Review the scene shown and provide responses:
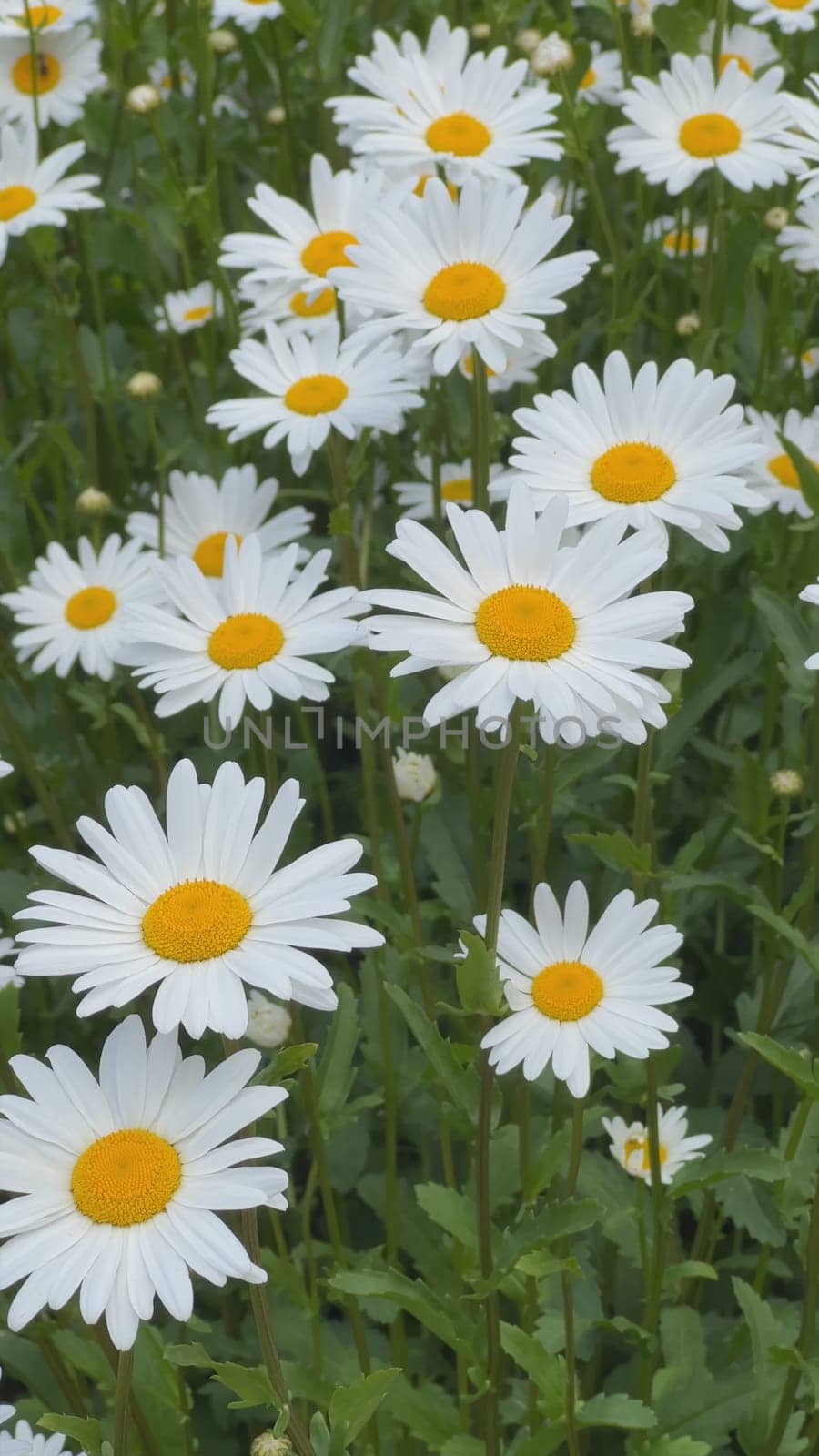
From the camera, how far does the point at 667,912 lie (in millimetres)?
2154

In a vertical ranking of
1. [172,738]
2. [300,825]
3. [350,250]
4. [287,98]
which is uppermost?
[287,98]

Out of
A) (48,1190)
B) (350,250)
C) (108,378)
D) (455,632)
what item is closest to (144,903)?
(48,1190)

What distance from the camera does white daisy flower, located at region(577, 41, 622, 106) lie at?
3.57 meters

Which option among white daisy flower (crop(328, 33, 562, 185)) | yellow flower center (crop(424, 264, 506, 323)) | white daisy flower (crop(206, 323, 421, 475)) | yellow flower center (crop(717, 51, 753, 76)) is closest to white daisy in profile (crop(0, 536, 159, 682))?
white daisy flower (crop(206, 323, 421, 475))

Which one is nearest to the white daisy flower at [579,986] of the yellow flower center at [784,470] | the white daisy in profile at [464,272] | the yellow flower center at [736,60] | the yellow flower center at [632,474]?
the yellow flower center at [632,474]

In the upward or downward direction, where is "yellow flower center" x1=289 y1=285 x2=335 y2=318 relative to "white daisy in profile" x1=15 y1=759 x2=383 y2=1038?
upward

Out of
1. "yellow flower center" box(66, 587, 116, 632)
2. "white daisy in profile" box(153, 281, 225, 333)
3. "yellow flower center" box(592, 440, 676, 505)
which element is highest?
"white daisy in profile" box(153, 281, 225, 333)

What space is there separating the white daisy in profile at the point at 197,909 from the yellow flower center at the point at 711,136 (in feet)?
6.00

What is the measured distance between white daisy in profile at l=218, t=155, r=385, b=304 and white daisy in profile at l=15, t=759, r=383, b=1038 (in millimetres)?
1479

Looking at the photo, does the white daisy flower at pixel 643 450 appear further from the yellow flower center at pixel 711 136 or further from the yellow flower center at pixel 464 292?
the yellow flower center at pixel 711 136

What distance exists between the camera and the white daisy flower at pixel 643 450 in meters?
1.90

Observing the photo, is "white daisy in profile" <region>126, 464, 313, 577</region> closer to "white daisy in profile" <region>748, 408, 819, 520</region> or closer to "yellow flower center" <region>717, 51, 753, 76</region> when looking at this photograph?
"white daisy in profile" <region>748, 408, 819, 520</region>

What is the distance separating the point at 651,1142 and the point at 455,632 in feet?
2.56

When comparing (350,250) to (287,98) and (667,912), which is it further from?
(287,98)
